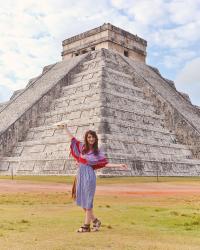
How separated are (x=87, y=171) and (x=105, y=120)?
17.1 meters

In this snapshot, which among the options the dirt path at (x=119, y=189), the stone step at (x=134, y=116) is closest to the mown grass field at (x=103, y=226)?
the dirt path at (x=119, y=189)

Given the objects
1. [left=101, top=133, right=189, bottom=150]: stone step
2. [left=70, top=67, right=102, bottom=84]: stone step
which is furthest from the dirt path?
[left=70, top=67, right=102, bottom=84]: stone step

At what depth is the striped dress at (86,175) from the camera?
6504 mm

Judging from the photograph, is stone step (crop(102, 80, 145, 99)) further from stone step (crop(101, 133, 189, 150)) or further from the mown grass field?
the mown grass field

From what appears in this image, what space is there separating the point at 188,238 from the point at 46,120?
23143mm

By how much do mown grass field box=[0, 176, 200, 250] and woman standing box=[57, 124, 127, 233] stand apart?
0.41 m

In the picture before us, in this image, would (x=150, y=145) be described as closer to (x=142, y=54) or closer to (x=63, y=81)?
(x=63, y=81)

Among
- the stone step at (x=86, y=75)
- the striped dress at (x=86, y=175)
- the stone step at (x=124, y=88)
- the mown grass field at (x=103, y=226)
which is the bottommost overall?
the mown grass field at (x=103, y=226)

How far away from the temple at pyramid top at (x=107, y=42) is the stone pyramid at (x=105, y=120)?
6.00 ft

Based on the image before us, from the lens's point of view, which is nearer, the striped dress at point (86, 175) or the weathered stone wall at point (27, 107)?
the striped dress at point (86, 175)

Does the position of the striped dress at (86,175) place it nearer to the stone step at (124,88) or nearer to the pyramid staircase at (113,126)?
the pyramid staircase at (113,126)

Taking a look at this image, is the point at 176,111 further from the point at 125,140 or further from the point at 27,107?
the point at 27,107

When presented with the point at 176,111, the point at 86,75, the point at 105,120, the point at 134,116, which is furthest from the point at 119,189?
the point at 86,75

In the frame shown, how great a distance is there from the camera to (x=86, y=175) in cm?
660
